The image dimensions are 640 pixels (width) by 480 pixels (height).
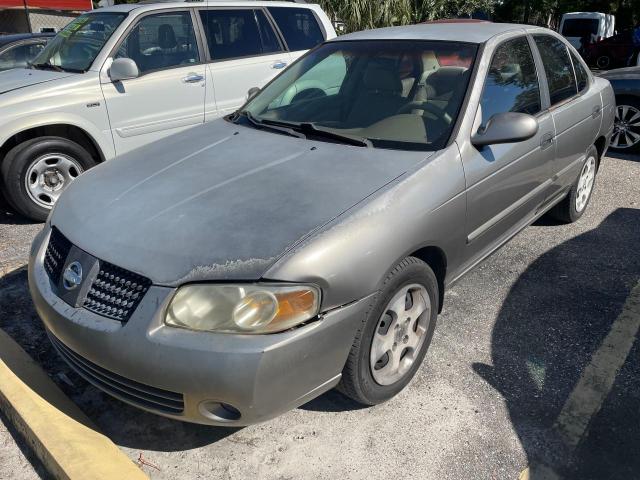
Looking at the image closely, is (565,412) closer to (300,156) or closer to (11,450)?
(300,156)

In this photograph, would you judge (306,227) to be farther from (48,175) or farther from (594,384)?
(48,175)

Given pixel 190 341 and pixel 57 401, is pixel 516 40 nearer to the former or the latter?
pixel 190 341

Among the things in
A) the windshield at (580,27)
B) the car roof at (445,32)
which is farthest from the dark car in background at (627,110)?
the windshield at (580,27)

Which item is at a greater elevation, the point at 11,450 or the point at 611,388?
the point at 11,450

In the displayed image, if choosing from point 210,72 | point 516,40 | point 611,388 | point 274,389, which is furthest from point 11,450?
point 210,72

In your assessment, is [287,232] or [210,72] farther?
[210,72]

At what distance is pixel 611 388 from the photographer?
109 inches

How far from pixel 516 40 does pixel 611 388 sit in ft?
7.37

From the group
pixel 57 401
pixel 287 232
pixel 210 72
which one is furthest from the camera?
pixel 210 72

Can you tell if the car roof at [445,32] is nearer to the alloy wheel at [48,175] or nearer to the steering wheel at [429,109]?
the steering wheel at [429,109]

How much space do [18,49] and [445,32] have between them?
6885mm

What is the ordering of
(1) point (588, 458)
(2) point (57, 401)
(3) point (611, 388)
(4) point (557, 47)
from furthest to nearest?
(4) point (557, 47) → (3) point (611, 388) → (2) point (57, 401) → (1) point (588, 458)

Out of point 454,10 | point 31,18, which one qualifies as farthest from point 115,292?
point 31,18

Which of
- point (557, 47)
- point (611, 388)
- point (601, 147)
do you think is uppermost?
point (557, 47)
